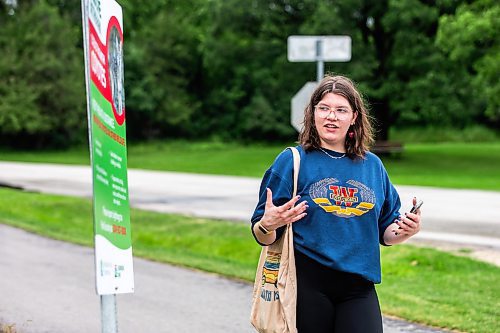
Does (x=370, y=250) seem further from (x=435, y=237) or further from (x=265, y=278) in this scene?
(x=435, y=237)

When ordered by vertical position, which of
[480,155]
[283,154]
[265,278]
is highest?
[283,154]

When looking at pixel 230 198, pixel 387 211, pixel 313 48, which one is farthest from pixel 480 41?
pixel 387 211

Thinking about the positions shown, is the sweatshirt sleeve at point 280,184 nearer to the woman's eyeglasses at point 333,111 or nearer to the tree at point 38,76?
the woman's eyeglasses at point 333,111

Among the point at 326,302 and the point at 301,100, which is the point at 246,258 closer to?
the point at 301,100

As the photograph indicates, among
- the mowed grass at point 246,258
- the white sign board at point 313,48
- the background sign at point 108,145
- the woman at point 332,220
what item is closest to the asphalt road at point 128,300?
the mowed grass at point 246,258

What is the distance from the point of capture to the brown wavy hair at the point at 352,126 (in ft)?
11.6

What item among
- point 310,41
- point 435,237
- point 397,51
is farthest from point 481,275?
point 397,51

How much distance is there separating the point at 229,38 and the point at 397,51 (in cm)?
1139

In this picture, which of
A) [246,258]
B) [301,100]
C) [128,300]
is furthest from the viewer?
[301,100]

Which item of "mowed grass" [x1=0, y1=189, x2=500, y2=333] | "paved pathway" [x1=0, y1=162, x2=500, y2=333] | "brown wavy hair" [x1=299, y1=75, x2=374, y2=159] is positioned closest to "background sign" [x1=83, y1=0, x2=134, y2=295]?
"brown wavy hair" [x1=299, y1=75, x2=374, y2=159]

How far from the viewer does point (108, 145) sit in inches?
128

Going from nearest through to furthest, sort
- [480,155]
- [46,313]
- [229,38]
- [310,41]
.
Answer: [46,313]
[310,41]
[480,155]
[229,38]

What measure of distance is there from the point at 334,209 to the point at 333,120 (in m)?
0.40

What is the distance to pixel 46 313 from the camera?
6.81m
